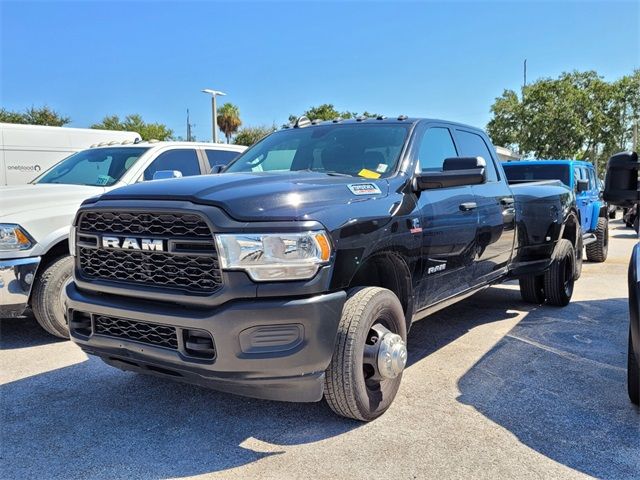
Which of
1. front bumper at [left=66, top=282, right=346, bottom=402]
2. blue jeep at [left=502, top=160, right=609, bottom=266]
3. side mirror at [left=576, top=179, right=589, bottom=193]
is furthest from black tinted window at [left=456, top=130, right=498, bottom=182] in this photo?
side mirror at [left=576, top=179, right=589, bottom=193]

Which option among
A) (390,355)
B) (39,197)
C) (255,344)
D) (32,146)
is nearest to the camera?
(255,344)

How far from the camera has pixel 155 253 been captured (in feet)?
9.34

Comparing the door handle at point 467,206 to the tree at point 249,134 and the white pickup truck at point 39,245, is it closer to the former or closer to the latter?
the white pickup truck at point 39,245

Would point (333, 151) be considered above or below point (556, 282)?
above

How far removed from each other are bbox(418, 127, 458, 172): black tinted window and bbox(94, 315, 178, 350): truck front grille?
7.19ft

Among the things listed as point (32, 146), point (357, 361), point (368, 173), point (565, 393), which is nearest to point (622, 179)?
point (565, 393)

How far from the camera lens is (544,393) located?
3.71 metres

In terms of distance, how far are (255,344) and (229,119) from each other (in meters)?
45.0

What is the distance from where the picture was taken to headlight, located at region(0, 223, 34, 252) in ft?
14.6

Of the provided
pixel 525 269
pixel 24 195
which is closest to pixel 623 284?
pixel 525 269

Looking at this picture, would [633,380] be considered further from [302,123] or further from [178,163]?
[178,163]

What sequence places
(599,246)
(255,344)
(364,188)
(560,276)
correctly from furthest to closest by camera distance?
(599,246), (560,276), (364,188), (255,344)

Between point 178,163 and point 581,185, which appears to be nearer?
point 178,163

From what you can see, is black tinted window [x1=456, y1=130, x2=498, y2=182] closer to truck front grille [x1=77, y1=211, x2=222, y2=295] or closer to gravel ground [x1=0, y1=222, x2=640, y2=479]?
gravel ground [x1=0, y1=222, x2=640, y2=479]
